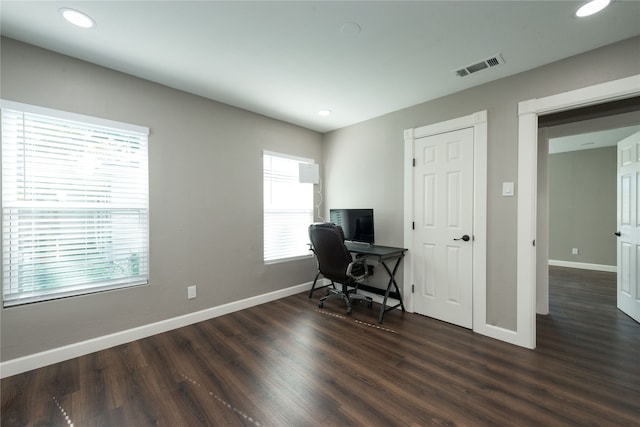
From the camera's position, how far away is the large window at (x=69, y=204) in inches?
78.3

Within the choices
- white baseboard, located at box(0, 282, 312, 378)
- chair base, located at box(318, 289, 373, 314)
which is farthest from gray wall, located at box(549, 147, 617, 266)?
white baseboard, located at box(0, 282, 312, 378)

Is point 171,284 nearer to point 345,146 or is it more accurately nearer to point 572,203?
point 345,146

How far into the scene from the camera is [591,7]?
1641mm

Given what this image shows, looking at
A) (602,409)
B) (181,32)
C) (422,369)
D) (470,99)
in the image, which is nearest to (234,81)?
(181,32)

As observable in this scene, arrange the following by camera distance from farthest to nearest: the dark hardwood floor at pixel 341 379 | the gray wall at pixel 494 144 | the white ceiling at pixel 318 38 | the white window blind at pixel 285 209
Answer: the white window blind at pixel 285 209, the gray wall at pixel 494 144, the white ceiling at pixel 318 38, the dark hardwood floor at pixel 341 379

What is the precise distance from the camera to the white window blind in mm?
3613

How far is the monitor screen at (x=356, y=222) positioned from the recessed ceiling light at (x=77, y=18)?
2.97 meters

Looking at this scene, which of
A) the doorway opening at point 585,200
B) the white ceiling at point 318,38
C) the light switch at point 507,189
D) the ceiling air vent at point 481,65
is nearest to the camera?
the white ceiling at point 318,38

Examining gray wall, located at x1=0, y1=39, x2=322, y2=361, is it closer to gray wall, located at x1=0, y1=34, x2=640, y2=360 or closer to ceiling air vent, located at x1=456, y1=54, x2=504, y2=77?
gray wall, located at x1=0, y1=34, x2=640, y2=360

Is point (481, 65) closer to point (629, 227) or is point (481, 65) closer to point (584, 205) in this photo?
point (629, 227)

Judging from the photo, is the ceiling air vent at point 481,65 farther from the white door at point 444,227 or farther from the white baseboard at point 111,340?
the white baseboard at point 111,340

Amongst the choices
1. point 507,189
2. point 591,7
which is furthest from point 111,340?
point 591,7

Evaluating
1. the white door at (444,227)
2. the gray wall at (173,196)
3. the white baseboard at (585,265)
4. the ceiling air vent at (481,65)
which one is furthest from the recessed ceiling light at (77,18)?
the white baseboard at (585,265)

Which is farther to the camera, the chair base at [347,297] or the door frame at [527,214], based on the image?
the chair base at [347,297]
